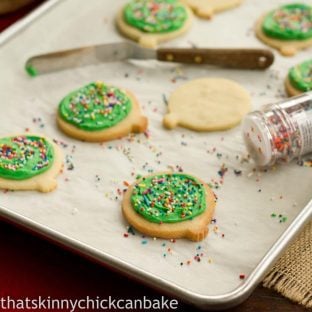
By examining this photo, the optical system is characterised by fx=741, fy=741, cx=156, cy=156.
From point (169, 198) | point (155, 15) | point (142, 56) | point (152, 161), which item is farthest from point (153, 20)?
point (169, 198)

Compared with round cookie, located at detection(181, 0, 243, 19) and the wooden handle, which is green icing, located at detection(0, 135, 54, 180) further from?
round cookie, located at detection(181, 0, 243, 19)

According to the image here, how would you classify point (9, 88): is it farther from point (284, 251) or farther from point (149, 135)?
point (284, 251)

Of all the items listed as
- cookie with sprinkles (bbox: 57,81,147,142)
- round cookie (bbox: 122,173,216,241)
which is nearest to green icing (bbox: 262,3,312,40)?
cookie with sprinkles (bbox: 57,81,147,142)

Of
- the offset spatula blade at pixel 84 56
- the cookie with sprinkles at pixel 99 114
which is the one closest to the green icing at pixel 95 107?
the cookie with sprinkles at pixel 99 114

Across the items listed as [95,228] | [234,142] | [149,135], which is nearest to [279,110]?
[234,142]

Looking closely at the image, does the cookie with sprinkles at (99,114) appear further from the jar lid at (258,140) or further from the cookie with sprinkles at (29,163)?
the jar lid at (258,140)

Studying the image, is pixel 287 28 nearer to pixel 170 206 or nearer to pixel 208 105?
pixel 208 105
